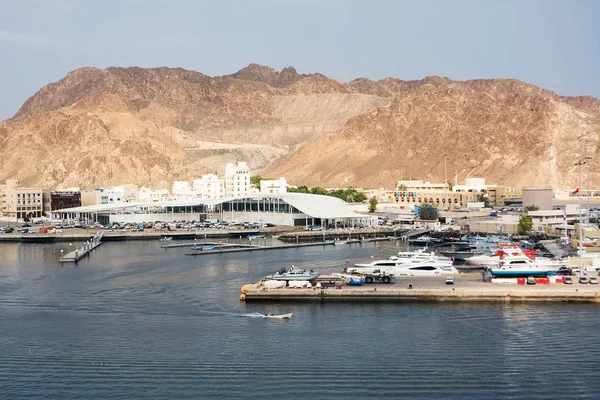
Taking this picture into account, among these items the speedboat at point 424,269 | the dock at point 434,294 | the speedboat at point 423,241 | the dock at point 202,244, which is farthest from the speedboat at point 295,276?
the speedboat at point 423,241

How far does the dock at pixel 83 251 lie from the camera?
4394 cm

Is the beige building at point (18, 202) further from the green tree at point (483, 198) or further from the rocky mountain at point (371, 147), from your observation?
the green tree at point (483, 198)

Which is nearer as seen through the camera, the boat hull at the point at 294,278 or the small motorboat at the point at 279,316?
the small motorboat at the point at 279,316

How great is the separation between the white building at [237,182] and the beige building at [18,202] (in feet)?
54.9

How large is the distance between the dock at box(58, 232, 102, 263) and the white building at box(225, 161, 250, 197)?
25.5 meters

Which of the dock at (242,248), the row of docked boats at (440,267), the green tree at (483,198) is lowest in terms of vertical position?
the row of docked boats at (440,267)

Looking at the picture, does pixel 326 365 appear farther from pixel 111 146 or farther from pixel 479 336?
pixel 111 146

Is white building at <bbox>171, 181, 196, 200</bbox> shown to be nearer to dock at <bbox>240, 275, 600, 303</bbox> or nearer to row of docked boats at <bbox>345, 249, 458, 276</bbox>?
row of docked boats at <bbox>345, 249, 458, 276</bbox>

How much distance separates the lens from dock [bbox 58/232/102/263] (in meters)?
43.9

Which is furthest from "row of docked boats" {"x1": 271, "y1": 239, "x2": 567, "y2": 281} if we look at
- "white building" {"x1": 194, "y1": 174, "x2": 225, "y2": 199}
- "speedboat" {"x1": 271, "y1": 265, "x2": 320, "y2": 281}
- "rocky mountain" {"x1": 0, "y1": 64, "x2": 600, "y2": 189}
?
"rocky mountain" {"x1": 0, "y1": 64, "x2": 600, "y2": 189}

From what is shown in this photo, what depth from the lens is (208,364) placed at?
2200cm

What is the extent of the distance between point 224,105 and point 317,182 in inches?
2903

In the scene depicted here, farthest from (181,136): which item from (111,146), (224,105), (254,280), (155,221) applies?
(254,280)

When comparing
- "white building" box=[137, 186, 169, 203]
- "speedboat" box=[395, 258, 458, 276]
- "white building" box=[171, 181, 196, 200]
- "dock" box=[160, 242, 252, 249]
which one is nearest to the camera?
"speedboat" box=[395, 258, 458, 276]
